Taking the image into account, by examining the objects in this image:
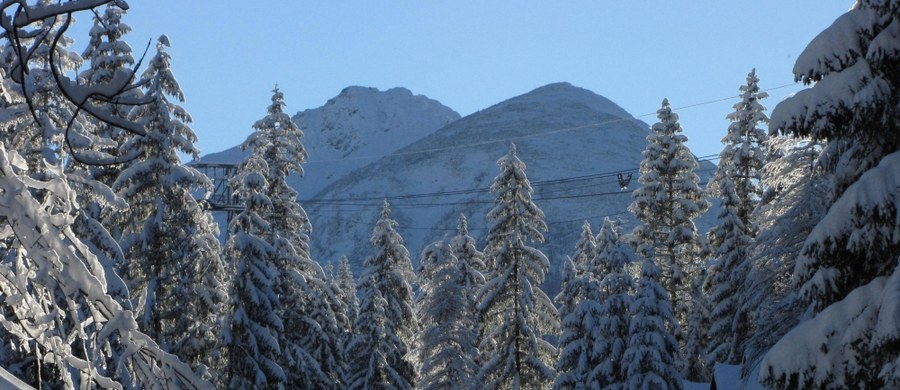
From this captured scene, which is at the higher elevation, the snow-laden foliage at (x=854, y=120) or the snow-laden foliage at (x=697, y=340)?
the snow-laden foliage at (x=854, y=120)

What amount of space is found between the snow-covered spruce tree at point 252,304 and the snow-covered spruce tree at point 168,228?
143 cm

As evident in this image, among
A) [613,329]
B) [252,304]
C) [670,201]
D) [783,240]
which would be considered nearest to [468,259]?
[670,201]

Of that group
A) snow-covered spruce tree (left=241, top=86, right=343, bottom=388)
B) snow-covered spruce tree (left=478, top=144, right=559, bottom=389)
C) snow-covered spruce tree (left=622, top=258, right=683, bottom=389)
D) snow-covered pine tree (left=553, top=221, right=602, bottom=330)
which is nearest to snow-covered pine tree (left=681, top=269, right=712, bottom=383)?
snow-covered pine tree (left=553, top=221, right=602, bottom=330)

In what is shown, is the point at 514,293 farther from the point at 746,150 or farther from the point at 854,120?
the point at 854,120

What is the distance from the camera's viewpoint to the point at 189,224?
23.9 metres


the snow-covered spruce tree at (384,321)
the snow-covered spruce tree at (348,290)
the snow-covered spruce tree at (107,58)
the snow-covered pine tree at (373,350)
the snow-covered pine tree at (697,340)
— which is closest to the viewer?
the snow-covered spruce tree at (107,58)

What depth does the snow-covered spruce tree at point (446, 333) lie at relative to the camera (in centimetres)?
3098

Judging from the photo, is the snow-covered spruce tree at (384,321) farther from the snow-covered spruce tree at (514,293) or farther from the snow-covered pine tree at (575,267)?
the snow-covered pine tree at (575,267)

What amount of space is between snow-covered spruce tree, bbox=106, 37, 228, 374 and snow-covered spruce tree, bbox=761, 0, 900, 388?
1679cm

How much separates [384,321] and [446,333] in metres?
3.30

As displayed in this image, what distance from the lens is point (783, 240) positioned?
18.6 meters

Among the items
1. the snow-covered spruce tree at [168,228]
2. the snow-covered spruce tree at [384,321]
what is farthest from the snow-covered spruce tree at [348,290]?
the snow-covered spruce tree at [168,228]

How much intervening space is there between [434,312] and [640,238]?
35.0ft

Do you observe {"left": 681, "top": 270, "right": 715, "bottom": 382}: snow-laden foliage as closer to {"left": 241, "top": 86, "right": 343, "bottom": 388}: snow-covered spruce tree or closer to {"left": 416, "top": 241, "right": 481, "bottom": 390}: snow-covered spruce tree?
{"left": 416, "top": 241, "right": 481, "bottom": 390}: snow-covered spruce tree
